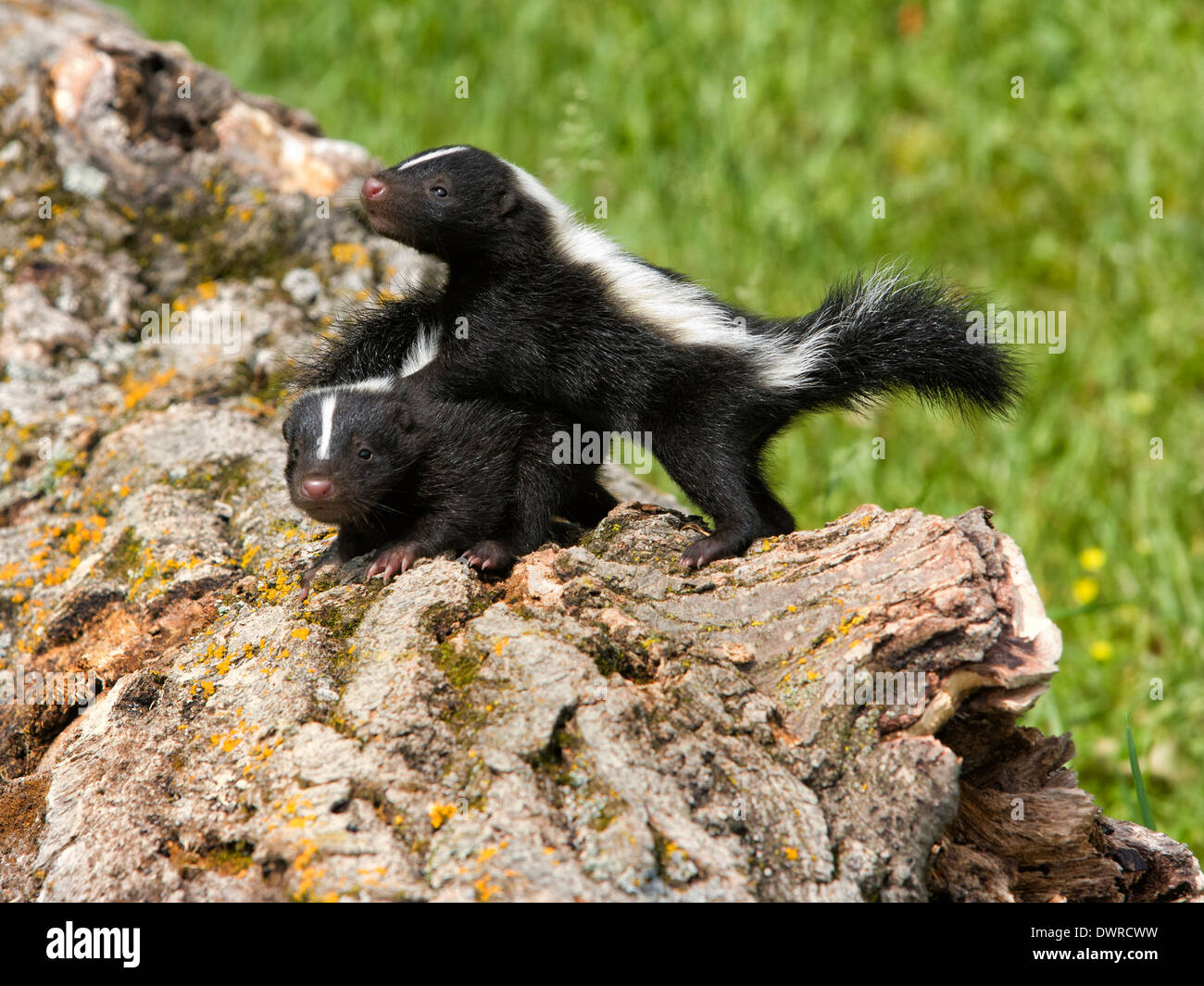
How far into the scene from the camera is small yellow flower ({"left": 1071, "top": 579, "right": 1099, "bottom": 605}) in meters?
7.25

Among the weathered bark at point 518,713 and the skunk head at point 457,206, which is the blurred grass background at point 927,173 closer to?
the skunk head at point 457,206

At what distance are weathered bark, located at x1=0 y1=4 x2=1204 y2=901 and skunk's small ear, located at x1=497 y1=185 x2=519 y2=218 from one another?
1475mm

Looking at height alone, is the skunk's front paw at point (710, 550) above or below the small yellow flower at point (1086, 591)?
above

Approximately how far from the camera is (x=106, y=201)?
5.97m

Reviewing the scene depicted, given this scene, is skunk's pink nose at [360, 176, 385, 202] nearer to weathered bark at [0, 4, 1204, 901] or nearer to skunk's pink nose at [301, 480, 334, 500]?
weathered bark at [0, 4, 1204, 901]

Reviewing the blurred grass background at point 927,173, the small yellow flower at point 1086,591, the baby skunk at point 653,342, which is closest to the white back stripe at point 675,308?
the baby skunk at point 653,342

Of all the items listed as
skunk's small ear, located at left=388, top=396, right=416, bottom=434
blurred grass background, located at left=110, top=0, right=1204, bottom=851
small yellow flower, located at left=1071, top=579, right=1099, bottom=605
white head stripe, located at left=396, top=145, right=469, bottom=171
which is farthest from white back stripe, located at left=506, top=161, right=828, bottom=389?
small yellow flower, located at left=1071, top=579, right=1099, bottom=605

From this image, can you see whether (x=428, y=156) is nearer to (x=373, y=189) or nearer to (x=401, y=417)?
(x=373, y=189)

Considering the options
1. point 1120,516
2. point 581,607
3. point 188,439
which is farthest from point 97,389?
point 1120,516

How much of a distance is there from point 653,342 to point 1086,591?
358cm

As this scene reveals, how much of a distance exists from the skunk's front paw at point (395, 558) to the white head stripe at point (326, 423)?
443mm

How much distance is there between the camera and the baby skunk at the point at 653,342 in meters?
5.14

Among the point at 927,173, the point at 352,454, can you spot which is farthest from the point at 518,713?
the point at 927,173

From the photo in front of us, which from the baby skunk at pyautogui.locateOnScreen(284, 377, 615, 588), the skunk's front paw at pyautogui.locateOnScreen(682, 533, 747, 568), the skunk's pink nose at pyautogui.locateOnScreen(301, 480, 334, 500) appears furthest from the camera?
the baby skunk at pyautogui.locateOnScreen(284, 377, 615, 588)
